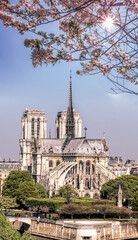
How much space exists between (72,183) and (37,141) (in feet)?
67.3

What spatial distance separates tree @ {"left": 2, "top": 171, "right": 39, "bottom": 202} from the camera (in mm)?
93719

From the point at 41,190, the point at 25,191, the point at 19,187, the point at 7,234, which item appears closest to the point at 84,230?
the point at 7,234

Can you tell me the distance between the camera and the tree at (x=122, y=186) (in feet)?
311

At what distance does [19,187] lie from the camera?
3772 inches

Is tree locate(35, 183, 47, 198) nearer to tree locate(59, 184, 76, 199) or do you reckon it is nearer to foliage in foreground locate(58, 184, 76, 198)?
foliage in foreground locate(58, 184, 76, 198)

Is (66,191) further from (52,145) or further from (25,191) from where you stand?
(52,145)

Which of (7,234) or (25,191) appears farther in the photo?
(25,191)

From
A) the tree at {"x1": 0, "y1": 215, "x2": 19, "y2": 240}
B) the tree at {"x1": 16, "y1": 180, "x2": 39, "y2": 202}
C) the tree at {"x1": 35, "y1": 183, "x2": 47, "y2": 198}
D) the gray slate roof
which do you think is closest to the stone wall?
the tree at {"x1": 0, "y1": 215, "x2": 19, "y2": 240}

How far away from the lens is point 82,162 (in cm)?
11756

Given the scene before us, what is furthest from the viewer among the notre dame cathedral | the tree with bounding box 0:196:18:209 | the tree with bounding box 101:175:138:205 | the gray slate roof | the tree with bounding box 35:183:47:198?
the gray slate roof

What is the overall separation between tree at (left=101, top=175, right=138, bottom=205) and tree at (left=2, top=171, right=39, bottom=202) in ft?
52.8

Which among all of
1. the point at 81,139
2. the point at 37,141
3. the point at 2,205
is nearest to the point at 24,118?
the point at 37,141

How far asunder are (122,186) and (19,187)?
20804 millimetres

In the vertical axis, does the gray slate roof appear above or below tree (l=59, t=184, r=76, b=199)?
above
